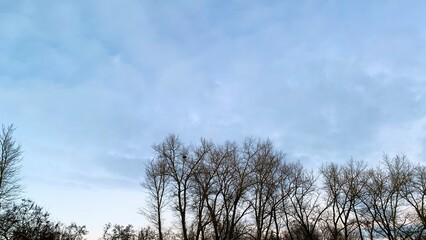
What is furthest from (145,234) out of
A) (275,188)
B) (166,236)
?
(275,188)

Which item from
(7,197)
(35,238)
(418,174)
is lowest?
(35,238)

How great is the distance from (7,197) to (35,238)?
4157mm

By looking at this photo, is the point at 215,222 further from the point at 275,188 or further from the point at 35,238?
the point at 35,238

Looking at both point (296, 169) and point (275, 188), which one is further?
point (296, 169)

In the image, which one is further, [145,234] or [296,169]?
[145,234]

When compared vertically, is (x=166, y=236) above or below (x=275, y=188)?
below

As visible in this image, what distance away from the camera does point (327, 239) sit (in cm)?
5566

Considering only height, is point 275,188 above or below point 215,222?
above

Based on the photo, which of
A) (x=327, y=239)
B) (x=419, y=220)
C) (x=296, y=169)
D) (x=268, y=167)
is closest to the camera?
(x=268, y=167)

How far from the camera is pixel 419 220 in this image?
130 ft

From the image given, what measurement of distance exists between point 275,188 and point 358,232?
13498 mm

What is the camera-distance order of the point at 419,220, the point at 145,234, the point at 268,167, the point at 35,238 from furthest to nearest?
1. the point at 145,234
2. the point at 419,220
3. the point at 268,167
4. the point at 35,238

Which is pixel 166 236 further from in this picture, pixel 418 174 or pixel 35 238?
pixel 418 174

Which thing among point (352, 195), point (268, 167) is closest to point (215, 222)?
point (268, 167)
